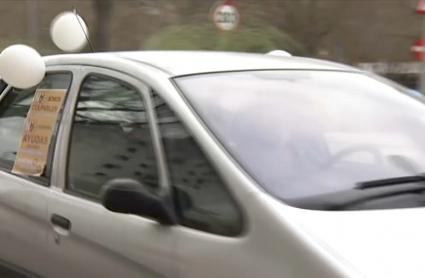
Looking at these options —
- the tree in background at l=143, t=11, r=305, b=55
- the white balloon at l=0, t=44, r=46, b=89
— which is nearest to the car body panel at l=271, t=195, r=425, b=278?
the white balloon at l=0, t=44, r=46, b=89

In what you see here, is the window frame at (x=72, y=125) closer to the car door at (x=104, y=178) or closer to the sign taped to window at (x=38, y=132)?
the car door at (x=104, y=178)

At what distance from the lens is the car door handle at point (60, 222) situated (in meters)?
3.27

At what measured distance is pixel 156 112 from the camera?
3.05 m

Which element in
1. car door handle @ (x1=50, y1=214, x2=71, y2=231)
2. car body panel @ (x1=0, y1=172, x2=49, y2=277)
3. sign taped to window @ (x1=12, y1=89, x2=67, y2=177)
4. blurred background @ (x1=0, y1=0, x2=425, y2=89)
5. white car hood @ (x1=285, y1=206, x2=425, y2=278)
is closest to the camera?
white car hood @ (x1=285, y1=206, x2=425, y2=278)

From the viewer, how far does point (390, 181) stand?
2.88 meters

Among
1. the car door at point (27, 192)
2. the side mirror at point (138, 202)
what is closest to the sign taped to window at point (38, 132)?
the car door at point (27, 192)

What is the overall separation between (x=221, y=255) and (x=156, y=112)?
76 centimetres

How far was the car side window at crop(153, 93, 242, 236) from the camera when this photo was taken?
2615 millimetres

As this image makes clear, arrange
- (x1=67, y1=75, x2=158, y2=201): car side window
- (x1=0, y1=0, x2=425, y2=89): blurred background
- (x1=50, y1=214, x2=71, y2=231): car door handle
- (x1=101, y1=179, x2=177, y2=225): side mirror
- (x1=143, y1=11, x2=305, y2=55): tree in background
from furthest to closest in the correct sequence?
1. (x1=0, y1=0, x2=425, y2=89): blurred background
2. (x1=143, y1=11, x2=305, y2=55): tree in background
3. (x1=50, y1=214, x2=71, y2=231): car door handle
4. (x1=67, y1=75, x2=158, y2=201): car side window
5. (x1=101, y1=179, x2=177, y2=225): side mirror

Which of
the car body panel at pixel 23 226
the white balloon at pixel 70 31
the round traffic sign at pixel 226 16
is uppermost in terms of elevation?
the white balloon at pixel 70 31

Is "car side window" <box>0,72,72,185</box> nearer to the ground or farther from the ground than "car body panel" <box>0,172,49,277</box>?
farther from the ground

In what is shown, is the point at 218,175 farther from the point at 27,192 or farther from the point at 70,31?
the point at 70,31

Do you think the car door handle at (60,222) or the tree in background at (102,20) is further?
the tree in background at (102,20)

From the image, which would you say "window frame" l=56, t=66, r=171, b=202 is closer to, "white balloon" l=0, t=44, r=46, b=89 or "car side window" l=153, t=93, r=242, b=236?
"car side window" l=153, t=93, r=242, b=236
